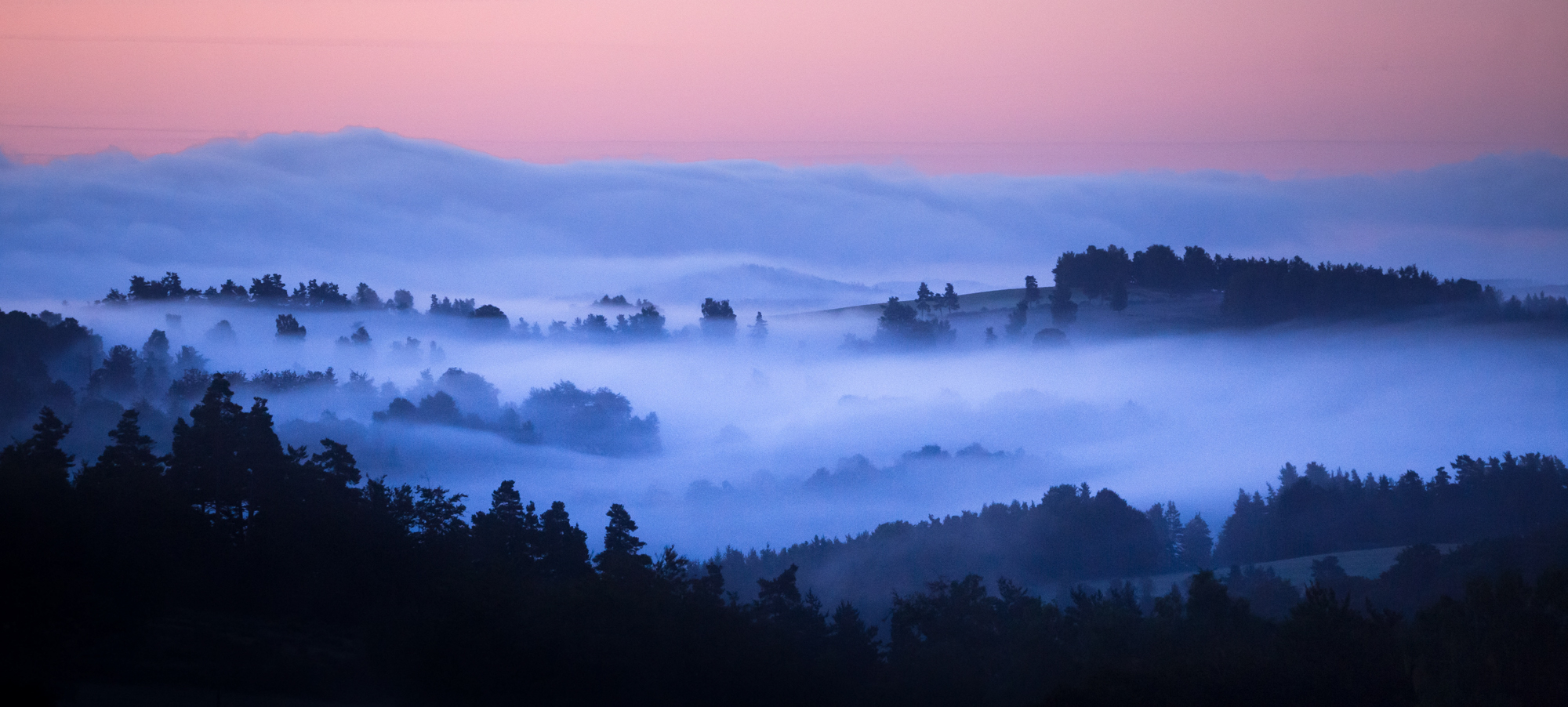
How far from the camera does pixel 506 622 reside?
36.4 metres

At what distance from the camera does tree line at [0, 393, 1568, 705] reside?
3425cm

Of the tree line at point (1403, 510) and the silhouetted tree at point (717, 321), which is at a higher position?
the silhouetted tree at point (717, 321)

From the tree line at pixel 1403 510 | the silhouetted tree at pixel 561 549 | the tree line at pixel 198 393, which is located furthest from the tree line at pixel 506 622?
the tree line at pixel 1403 510

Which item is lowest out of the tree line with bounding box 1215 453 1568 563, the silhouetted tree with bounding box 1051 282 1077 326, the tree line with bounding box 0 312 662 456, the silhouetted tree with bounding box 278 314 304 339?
the tree line with bounding box 1215 453 1568 563

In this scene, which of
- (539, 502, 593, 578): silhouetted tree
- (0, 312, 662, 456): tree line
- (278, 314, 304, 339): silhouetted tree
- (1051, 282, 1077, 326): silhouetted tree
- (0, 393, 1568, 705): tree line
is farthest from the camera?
(1051, 282, 1077, 326): silhouetted tree

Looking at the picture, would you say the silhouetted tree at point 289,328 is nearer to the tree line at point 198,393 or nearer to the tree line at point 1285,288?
the tree line at point 198,393

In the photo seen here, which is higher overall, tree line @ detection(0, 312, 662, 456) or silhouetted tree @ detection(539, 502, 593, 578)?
tree line @ detection(0, 312, 662, 456)

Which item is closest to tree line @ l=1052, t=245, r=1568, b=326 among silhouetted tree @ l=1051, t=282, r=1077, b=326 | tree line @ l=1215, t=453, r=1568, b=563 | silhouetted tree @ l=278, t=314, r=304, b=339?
silhouetted tree @ l=1051, t=282, r=1077, b=326

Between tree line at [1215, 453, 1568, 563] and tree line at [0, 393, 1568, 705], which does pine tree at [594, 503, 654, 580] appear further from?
tree line at [1215, 453, 1568, 563]

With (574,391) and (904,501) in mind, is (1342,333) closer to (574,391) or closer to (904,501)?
(904,501)

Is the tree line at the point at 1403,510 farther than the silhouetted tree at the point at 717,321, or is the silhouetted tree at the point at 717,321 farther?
the silhouetted tree at the point at 717,321

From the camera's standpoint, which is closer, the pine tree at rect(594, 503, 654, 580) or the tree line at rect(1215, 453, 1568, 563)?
the pine tree at rect(594, 503, 654, 580)

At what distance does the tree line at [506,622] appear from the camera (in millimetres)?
34250

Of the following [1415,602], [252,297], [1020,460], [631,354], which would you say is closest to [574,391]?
[631,354]
